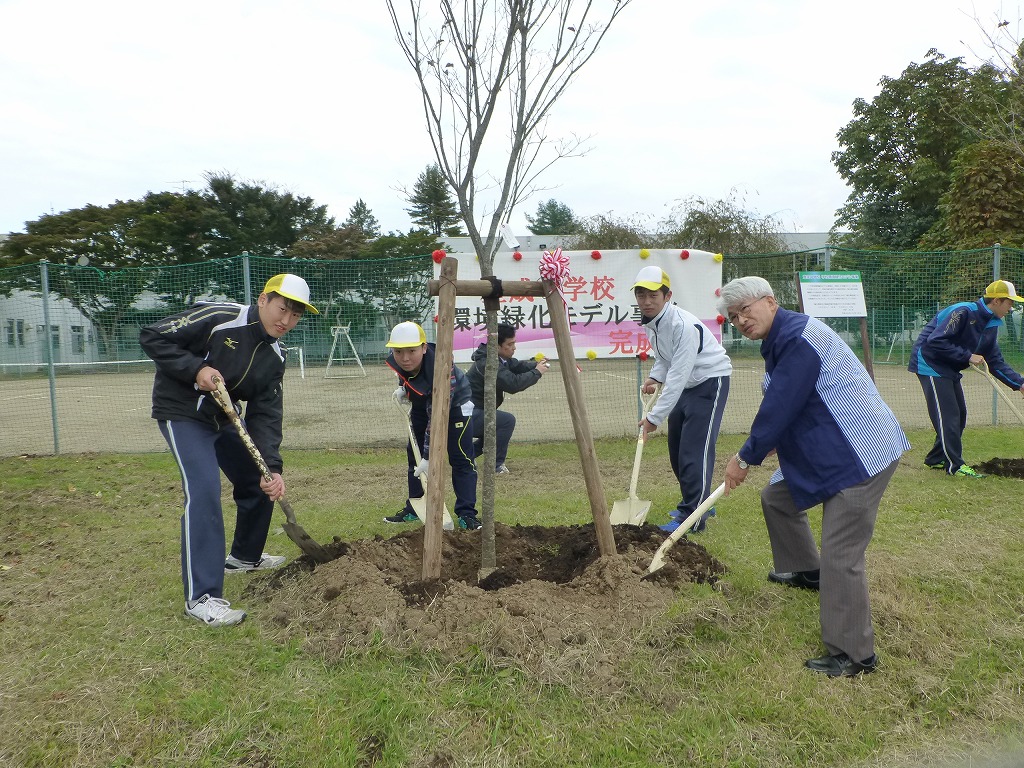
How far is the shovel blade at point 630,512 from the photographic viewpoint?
5.11 metres

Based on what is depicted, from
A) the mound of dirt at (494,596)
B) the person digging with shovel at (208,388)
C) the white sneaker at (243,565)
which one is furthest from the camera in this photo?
the white sneaker at (243,565)

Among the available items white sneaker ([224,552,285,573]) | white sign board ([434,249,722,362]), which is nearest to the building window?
white sign board ([434,249,722,362])

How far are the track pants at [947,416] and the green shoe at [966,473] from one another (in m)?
0.03

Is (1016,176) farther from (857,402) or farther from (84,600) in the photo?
(84,600)

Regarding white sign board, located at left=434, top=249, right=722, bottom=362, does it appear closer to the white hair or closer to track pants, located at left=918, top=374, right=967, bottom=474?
track pants, located at left=918, top=374, right=967, bottom=474

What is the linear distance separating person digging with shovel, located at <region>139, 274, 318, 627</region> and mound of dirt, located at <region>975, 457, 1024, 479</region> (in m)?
6.44

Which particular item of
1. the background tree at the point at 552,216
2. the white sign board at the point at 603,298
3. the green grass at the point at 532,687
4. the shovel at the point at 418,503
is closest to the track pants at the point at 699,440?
the green grass at the point at 532,687

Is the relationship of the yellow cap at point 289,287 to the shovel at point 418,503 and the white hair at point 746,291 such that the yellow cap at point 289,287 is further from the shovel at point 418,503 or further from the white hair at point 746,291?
the white hair at point 746,291

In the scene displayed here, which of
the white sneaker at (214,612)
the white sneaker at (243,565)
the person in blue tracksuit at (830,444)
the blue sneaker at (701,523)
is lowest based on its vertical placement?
the blue sneaker at (701,523)

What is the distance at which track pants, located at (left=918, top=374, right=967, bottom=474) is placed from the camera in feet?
22.6

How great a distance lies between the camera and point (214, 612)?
144 inches

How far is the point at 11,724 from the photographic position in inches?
110

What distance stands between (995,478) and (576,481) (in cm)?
384

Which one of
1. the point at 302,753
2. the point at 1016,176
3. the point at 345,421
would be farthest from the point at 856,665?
the point at 1016,176
